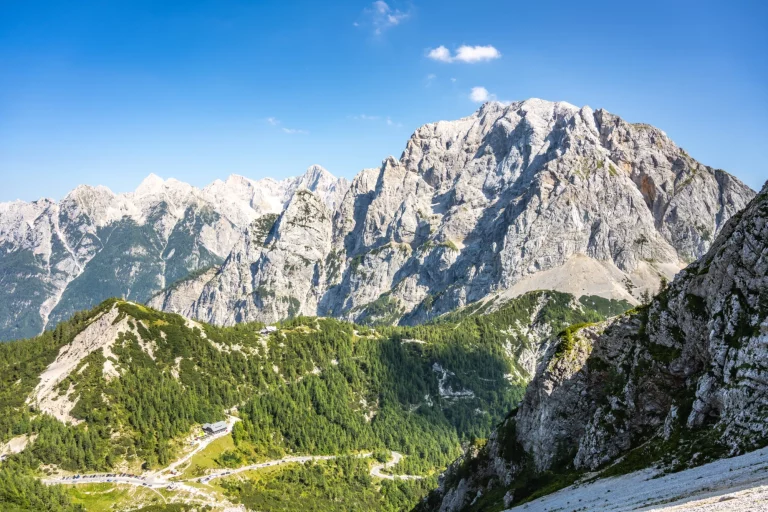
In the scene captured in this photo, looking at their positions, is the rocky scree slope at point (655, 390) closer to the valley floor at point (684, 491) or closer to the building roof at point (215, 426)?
the valley floor at point (684, 491)

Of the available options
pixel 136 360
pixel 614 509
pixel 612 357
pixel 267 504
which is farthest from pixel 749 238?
pixel 136 360

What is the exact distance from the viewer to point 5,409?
164 meters

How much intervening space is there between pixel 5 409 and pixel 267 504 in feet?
292

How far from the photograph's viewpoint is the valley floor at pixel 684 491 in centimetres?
3697

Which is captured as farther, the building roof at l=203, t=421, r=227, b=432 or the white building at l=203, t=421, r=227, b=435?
the building roof at l=203, t=421, r=227, b=432

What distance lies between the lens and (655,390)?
261ft

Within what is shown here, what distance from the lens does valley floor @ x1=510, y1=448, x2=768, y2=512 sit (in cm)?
3697

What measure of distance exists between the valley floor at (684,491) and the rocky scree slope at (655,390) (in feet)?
14.1

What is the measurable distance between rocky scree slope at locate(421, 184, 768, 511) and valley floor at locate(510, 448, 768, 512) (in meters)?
4.31

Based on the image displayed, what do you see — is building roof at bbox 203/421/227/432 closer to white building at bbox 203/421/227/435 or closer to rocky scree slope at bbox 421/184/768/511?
white building at bbox 203/421/227/435

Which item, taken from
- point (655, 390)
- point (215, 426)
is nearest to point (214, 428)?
point (215, 426)

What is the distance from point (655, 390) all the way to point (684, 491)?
3589 centimetres

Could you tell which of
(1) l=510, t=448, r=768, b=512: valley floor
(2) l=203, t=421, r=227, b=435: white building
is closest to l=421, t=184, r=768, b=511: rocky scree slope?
(1) l=510, t=448, r=768, b=512: valley floor

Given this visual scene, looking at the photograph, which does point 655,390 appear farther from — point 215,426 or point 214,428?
point 215,426
